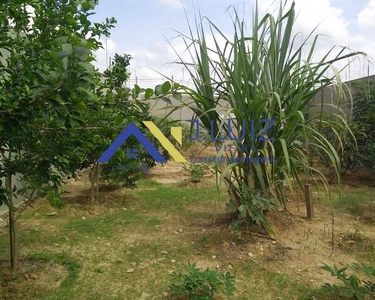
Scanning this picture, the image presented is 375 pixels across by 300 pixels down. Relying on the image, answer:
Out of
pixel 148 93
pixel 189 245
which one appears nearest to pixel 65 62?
pixel 148 93

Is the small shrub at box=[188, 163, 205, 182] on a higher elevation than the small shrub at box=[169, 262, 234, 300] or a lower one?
higher

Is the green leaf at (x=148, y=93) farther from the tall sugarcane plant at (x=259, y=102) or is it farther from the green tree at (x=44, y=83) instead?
the tall sugarcane plant at (x=259, y=102)

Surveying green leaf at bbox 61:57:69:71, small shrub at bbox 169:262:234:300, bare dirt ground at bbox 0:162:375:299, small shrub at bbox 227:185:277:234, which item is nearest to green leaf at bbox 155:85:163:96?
green leaf at bbox 61:57:69:71

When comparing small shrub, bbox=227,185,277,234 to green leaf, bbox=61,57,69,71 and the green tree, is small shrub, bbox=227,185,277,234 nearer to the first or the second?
the green tree

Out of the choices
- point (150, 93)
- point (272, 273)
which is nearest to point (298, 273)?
point (272, 273)

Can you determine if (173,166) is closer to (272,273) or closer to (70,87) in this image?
(272,273)

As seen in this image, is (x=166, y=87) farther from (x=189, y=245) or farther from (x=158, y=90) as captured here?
(x=189, y=245)

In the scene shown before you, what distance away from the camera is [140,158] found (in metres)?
5.73

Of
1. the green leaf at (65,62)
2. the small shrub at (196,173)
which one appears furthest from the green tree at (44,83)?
the small shrub at (196,173)

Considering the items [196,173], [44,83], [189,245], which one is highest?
[44,83]

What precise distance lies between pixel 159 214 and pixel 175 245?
0.98 metres

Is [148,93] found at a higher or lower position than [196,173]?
higher

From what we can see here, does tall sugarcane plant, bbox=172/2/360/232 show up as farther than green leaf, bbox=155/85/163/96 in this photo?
Yes

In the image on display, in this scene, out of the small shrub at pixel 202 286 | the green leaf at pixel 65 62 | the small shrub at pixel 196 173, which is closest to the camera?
the green leaf at pixel 65 62
